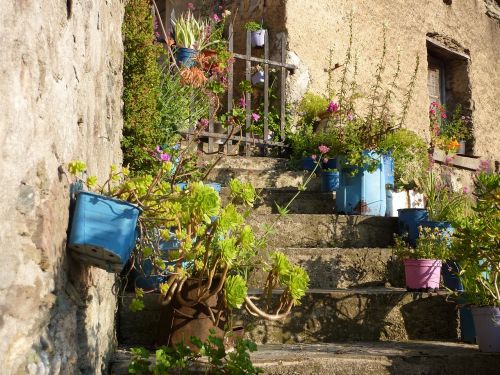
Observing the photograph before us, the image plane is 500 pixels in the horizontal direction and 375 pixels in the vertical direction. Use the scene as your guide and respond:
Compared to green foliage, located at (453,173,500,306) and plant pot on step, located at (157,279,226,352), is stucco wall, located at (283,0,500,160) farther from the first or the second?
plant pot on step, located at (157,279,226,352)

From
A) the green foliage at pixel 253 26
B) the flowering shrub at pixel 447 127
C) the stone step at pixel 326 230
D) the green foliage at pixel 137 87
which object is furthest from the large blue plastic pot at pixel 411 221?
the flowering shrub at pixel 447 127

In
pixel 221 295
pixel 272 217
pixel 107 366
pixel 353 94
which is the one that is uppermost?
pixel 353 94

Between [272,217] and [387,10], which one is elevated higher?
[387,10]

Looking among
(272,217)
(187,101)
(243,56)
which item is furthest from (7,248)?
(243,56)

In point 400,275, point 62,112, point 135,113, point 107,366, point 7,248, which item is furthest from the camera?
point 400,275

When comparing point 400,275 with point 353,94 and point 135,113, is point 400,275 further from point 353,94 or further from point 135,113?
point 353,94

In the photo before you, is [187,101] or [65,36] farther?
[187,101]

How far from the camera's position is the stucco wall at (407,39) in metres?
5.86

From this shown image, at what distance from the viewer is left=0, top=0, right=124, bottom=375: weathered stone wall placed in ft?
3.70

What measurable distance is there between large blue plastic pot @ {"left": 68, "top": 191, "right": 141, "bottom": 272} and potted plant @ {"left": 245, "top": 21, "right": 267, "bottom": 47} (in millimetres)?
4345

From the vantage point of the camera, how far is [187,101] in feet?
14.5

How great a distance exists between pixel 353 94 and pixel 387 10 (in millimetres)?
1371

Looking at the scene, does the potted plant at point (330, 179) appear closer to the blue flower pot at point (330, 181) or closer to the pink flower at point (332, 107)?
the blue flower pot at point (330, 181)

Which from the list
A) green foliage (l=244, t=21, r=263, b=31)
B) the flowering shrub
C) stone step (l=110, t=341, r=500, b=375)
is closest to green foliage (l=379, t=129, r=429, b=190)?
green foliage (l=244, t=21, r=263, b=31)
